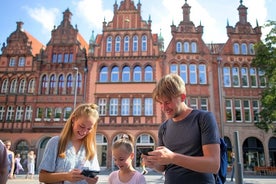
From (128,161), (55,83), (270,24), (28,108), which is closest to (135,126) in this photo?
(55,83)

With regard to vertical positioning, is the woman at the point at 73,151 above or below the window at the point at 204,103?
below

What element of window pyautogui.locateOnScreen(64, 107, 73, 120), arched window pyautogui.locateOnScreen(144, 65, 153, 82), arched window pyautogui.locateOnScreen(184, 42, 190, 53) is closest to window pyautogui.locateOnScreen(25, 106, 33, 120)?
window pyautogui.locateOnScreen(64, 107, 73, 120)

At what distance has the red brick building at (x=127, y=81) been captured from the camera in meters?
25.6

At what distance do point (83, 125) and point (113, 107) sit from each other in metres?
23.7

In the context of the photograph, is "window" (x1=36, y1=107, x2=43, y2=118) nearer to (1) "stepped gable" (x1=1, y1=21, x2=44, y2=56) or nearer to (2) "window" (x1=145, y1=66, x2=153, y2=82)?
(1) "stepped gable" (x1=1, y1=21, x2=44, y2=56)

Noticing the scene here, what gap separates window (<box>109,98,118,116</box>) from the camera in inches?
1034

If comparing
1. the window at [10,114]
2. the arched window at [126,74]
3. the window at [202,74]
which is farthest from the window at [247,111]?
the window at [10,114]

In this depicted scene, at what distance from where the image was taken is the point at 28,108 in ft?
89.8

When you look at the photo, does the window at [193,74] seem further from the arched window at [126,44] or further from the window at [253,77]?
the arched window at [126,44]

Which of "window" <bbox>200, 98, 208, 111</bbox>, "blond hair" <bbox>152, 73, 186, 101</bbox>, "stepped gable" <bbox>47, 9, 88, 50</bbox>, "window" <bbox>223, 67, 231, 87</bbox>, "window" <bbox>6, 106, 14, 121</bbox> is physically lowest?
"blond hair" <bbox>152, 73, 186, 101</bbox>

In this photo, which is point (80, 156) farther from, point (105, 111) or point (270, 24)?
point (105, 111)

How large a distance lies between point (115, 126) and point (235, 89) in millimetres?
12828

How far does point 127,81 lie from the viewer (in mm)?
26797

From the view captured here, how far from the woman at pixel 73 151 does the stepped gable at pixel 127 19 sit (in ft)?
86.7
